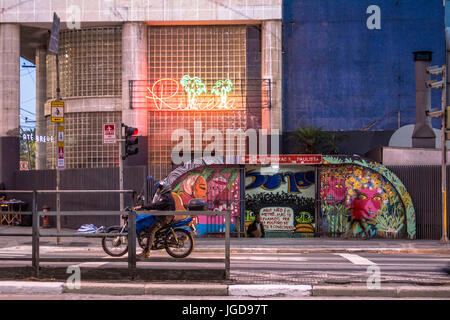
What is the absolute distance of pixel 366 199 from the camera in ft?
70.7

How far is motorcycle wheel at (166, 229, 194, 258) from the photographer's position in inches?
566

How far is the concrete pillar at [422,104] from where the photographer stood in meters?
27.0

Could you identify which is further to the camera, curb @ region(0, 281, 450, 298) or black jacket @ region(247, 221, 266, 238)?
black jacket @ region(247, 221, 266, 238)

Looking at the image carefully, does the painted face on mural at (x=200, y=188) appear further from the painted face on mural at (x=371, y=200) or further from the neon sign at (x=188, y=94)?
the neon sign at (x=188, y=94)

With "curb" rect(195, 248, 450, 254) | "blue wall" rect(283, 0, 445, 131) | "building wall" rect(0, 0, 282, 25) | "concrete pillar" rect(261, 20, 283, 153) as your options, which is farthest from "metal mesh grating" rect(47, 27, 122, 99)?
"curb" rect(195, 248, 450, 254)

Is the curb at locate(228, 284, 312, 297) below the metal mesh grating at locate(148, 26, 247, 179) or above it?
below

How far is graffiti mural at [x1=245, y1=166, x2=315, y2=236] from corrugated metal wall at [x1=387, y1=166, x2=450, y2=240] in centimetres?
313

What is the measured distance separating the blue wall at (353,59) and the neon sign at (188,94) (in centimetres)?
298

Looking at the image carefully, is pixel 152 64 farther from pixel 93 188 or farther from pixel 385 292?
pixel 385 292

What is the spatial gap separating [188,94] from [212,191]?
7.93 meters

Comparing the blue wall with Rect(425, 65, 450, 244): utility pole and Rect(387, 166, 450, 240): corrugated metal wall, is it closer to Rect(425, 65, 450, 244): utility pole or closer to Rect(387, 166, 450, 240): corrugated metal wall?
Rect(387, 166, 450, 240): corrugated metal wall

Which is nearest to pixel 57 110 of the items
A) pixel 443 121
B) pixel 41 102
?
pixel 443 121

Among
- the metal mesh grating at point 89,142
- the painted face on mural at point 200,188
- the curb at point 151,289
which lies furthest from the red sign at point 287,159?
the curb at point 151,289
